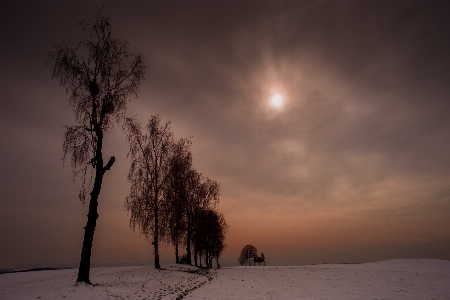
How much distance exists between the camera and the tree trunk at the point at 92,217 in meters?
17.2

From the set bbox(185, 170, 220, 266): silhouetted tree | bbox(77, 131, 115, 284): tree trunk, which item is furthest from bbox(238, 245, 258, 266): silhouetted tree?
bbox(77, 131, 115, 284): tree trunk

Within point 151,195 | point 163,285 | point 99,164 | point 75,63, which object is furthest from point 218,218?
point 75,63

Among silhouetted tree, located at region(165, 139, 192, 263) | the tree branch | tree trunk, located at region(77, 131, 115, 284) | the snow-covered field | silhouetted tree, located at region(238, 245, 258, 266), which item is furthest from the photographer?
silhouetted tree, located at region(238, 245, 258, 266)

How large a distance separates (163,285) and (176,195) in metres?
15.9

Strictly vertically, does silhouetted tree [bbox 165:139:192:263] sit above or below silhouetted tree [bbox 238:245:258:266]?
above

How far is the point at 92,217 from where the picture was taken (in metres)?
18.3

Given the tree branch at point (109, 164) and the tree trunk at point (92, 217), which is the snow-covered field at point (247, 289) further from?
the tree branch at point (109, 164)

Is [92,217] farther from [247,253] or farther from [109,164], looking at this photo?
[247,253]

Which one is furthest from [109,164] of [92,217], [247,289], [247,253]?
[247,253]

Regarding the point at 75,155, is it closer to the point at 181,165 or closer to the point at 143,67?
the point at 143,67

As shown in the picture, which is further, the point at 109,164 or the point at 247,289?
the point at 109,164

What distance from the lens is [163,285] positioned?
19844mm

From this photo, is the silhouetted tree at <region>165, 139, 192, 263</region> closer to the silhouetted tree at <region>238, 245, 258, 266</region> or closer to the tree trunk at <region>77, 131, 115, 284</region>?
the tree trunk at <region>77, 131, 115, 284</region>

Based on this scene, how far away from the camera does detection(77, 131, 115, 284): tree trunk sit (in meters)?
17.2
